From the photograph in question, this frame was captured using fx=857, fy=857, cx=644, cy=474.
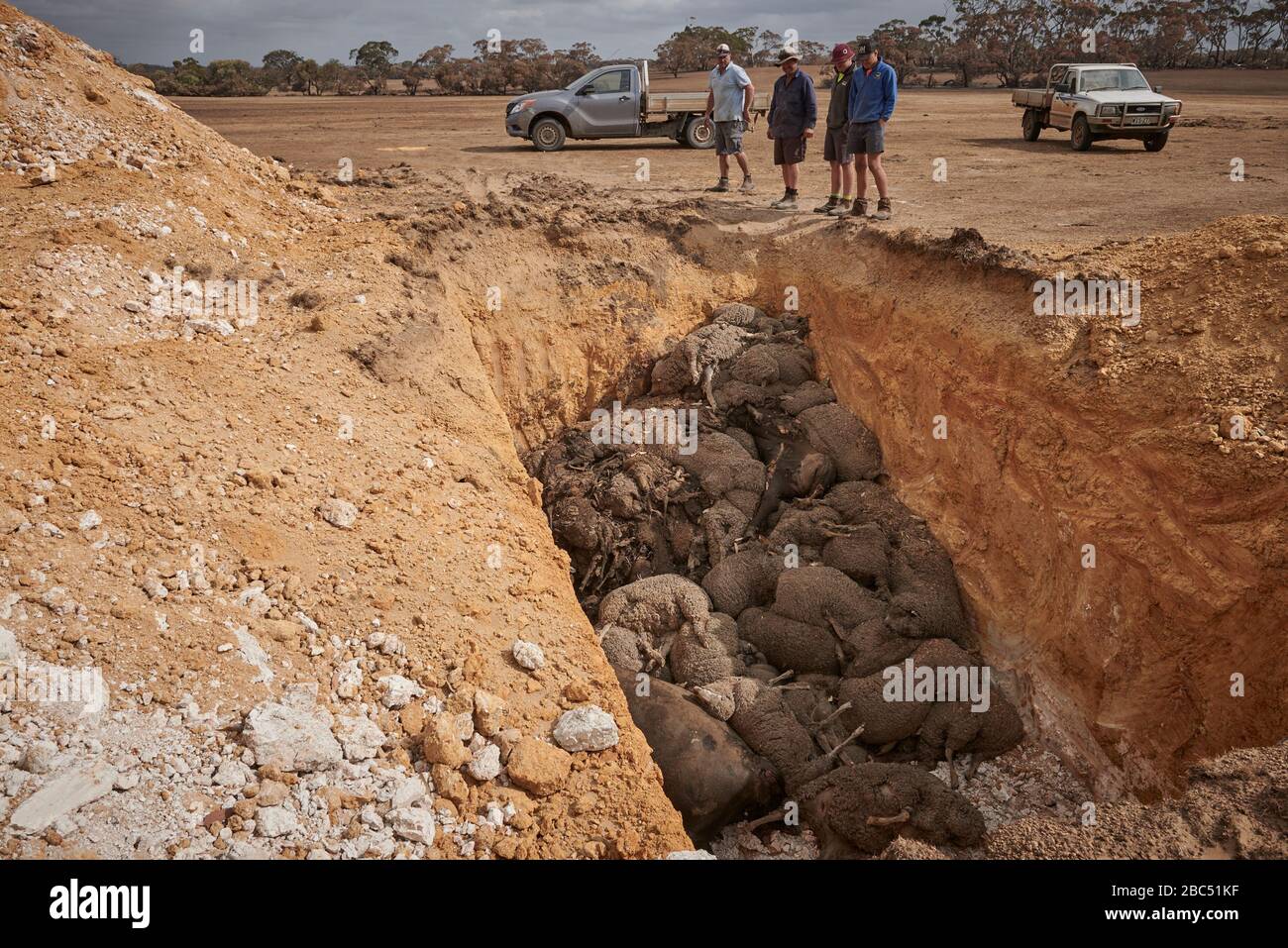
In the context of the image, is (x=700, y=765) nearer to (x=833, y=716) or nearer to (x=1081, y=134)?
(x=833, y=716)

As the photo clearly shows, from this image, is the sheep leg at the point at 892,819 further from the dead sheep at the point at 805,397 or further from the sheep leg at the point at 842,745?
the dead sheep at the point at 805,397

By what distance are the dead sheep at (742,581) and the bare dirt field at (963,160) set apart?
3.64 m

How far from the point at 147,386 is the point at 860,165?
684 centimetres

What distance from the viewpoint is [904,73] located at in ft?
116

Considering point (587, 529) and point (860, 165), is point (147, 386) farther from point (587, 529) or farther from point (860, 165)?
point (860, 165)

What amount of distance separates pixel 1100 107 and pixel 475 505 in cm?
1299

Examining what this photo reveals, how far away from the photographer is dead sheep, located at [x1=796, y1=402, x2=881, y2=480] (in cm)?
761

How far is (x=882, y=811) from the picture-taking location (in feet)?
15.7

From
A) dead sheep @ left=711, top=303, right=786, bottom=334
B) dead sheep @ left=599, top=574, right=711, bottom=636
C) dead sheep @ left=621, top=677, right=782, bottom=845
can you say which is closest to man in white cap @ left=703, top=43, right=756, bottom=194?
dead sheep @ left=711, top=303, right=786, bottom=334

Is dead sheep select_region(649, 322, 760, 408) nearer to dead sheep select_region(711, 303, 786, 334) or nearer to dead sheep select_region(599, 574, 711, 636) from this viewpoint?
dead sheep select_region(711, 303, 786, 334)

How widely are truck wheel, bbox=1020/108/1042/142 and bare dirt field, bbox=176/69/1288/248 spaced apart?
14 cm

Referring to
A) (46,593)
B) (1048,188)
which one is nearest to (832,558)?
(46,593)

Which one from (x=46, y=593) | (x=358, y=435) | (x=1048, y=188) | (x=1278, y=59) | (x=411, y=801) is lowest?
(x=411, y=801)

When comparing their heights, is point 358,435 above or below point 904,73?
below
